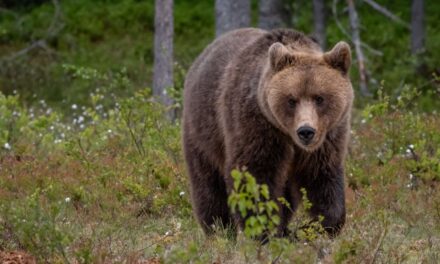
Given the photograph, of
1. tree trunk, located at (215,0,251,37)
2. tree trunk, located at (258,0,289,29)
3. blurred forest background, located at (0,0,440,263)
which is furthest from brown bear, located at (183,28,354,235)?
tree trunk, located at (258,0,289,29)

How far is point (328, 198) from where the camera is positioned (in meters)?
6.30

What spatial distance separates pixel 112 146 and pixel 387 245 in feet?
14.4

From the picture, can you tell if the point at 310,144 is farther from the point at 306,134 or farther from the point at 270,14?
the point at 270,14

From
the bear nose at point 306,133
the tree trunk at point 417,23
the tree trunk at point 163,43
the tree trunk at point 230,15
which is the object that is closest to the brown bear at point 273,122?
the bear nose at point 306,133

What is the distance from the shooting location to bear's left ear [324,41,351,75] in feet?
19.7

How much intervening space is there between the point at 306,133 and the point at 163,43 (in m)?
10.6

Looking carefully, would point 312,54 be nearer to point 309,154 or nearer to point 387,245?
point 309,154

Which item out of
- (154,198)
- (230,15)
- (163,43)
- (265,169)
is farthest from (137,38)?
(265,169)

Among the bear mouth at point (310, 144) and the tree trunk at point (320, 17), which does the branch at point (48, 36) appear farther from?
the bear mouth at point (310, 144)

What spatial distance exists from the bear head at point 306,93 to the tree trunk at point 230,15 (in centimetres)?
1001

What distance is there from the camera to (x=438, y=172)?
818cm

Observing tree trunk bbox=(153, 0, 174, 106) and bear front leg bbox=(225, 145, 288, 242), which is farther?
tree trunk bbox=(153, 0, 174, 106)

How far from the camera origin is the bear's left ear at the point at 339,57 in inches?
237

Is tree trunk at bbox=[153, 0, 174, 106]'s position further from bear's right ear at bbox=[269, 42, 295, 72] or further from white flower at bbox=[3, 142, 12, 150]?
bear's right ear at bbox=[269, 42, 295, 72]
